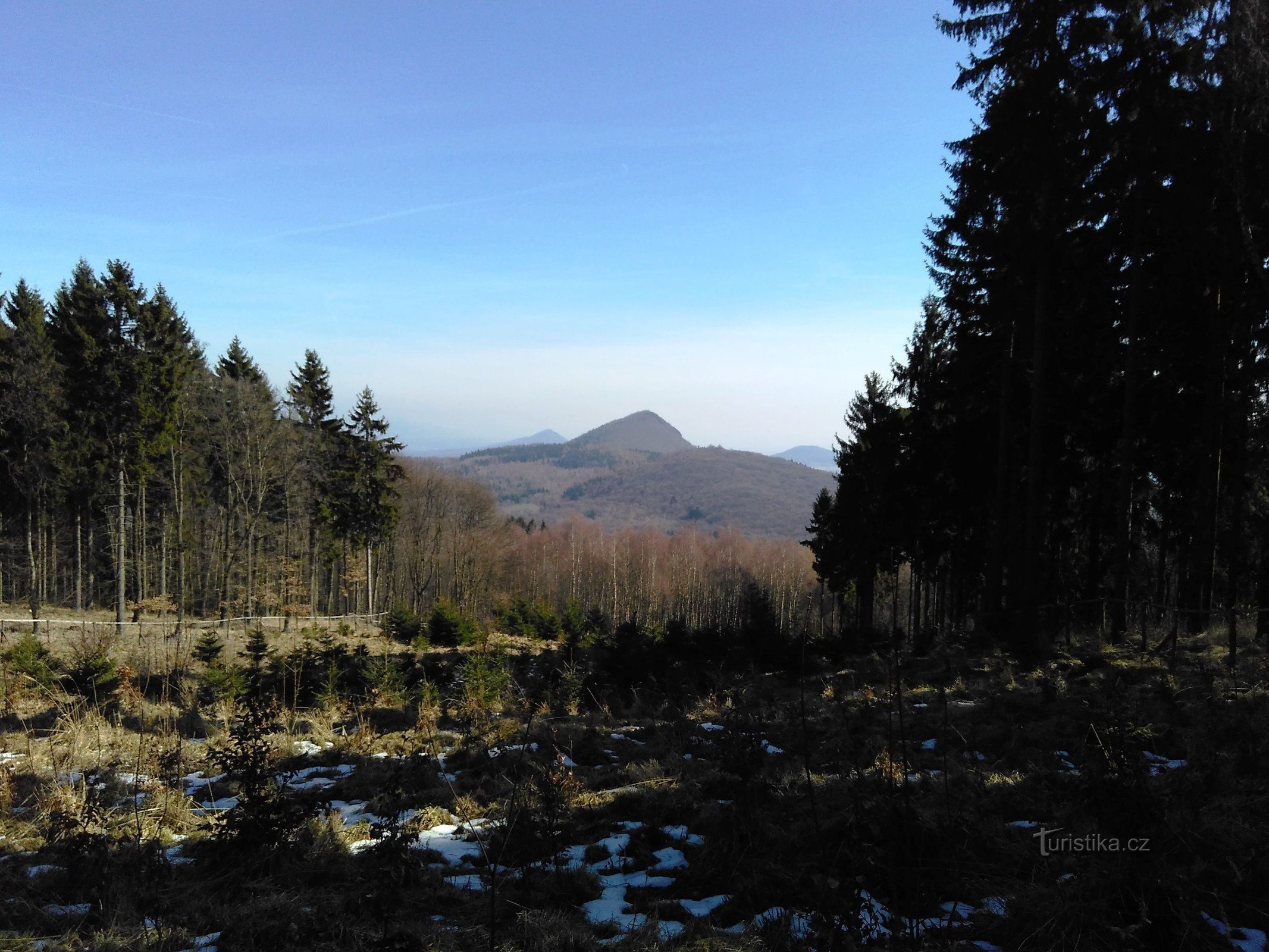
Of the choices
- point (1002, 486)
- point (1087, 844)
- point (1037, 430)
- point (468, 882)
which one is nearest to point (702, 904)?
point (468, 882)

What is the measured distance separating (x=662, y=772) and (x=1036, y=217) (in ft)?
39.5

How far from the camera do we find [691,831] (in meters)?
5.36

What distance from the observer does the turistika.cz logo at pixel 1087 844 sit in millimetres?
3287

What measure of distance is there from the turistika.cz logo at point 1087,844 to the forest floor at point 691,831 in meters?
0.02

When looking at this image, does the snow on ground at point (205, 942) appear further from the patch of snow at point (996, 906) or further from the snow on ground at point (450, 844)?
the patch of snow at point (996, 906)

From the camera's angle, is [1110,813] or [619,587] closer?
[1110,813]

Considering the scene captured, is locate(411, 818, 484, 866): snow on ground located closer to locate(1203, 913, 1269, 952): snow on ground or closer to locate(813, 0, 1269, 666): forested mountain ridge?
locate(1203, 913, 1269, 952): snow on ground

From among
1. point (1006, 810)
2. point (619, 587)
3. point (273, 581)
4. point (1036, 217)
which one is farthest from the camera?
point (619, 587)

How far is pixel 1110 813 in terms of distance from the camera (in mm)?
3389

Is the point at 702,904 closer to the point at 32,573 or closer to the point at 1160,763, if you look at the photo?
the point at 1160,763

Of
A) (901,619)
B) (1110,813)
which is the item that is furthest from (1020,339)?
(901,619)

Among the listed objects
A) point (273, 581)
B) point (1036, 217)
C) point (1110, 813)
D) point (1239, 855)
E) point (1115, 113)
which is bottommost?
point (273, 581)

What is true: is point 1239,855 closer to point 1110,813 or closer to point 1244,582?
point 1110,813

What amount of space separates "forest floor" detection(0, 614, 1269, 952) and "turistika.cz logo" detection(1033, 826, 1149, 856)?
0.02 metres
